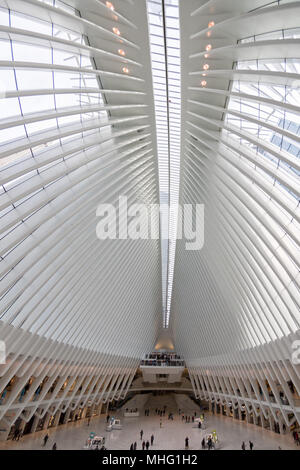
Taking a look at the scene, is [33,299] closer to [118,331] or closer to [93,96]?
[93,96]

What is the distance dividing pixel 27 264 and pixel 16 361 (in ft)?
22.5

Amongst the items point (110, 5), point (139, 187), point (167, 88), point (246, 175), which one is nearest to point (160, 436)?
point (139, 187)

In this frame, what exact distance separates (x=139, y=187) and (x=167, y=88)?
8.36 meters

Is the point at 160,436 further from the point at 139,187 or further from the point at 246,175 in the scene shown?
the point at 246,175

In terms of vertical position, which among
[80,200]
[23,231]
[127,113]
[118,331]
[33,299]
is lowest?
[118,331]

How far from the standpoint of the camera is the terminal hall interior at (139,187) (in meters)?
10.4

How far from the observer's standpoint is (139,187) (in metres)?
22.3

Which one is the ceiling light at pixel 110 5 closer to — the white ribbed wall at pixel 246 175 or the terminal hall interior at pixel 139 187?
the terminal hall interior at pixel 139 187

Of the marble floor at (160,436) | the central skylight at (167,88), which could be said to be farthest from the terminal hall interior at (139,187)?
the marble floor at (160,436)

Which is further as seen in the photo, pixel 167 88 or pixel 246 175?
pixel 167 88

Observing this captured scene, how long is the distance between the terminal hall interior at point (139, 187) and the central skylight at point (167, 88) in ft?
0.24

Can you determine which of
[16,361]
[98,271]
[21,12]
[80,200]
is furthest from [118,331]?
[21,12]

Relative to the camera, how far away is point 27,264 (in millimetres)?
14992

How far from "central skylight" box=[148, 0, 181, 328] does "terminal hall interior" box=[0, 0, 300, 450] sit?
7cm
